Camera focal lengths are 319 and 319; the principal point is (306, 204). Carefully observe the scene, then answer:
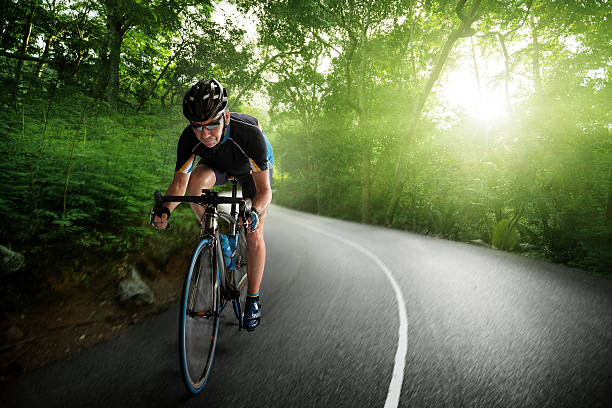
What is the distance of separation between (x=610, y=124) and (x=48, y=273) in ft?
49.3

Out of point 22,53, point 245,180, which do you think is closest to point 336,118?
point 22,53

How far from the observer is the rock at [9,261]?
10.8 feet

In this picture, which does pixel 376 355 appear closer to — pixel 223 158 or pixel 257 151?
pixel 257 151

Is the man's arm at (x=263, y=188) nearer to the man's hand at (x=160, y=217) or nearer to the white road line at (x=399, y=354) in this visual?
the man's hand at (x=160, y=217)

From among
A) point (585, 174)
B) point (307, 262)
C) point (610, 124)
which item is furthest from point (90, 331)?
point (610, 124)

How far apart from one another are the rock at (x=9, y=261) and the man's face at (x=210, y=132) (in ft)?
8.16

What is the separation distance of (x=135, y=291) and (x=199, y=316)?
2.13 meters

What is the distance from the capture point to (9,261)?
133 inches

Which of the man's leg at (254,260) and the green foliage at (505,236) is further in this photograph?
the green foliage at (505,236)

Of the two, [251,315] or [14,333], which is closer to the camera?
[14,333]

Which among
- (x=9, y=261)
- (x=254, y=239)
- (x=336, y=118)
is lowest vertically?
(x=9, y=261)

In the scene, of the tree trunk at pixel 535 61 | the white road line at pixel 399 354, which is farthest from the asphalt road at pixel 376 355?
the tree trunk at pixel 535 61

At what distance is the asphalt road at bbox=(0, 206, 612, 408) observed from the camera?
246 cm

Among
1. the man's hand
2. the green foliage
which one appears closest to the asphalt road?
the man's hand
